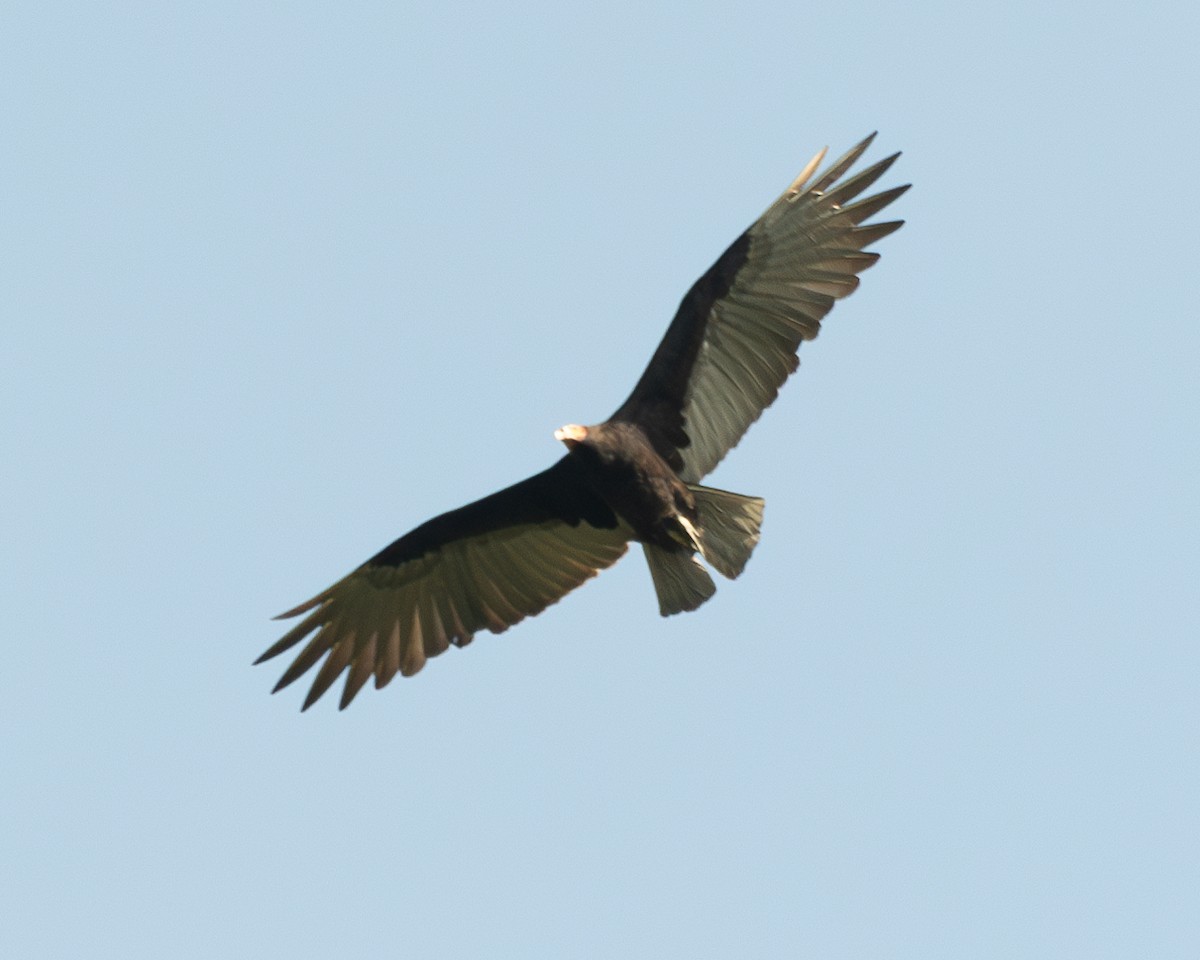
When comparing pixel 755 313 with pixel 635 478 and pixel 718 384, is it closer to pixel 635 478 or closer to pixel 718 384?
pixel 718 384

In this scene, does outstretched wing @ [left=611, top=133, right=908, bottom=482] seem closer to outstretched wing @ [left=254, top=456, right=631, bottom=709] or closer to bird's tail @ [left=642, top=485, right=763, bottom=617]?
bird's tail @ [left=642, top=485, right=763, bottom=617]

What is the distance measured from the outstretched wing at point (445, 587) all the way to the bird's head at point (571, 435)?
Answer: 1.02 m

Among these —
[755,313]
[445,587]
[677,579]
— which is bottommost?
[677,579]

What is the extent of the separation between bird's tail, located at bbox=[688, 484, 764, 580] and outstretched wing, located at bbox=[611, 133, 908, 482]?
0.26 metres

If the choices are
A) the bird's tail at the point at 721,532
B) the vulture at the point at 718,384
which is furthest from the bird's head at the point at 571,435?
the bird's tail at the point at 721,532

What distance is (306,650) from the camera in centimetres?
1154

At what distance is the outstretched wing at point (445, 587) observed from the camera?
37.8 ft

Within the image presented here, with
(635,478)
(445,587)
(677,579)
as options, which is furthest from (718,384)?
(445,587)

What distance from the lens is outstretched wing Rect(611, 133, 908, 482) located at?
424 inches

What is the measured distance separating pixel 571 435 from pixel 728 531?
111 cm

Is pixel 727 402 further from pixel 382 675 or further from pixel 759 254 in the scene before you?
pixel 382 675

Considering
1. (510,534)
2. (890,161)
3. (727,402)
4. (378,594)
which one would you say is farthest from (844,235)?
(378,594)

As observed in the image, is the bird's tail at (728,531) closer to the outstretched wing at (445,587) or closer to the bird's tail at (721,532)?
the bird's tail at (721,532)

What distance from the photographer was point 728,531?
1078 cm
